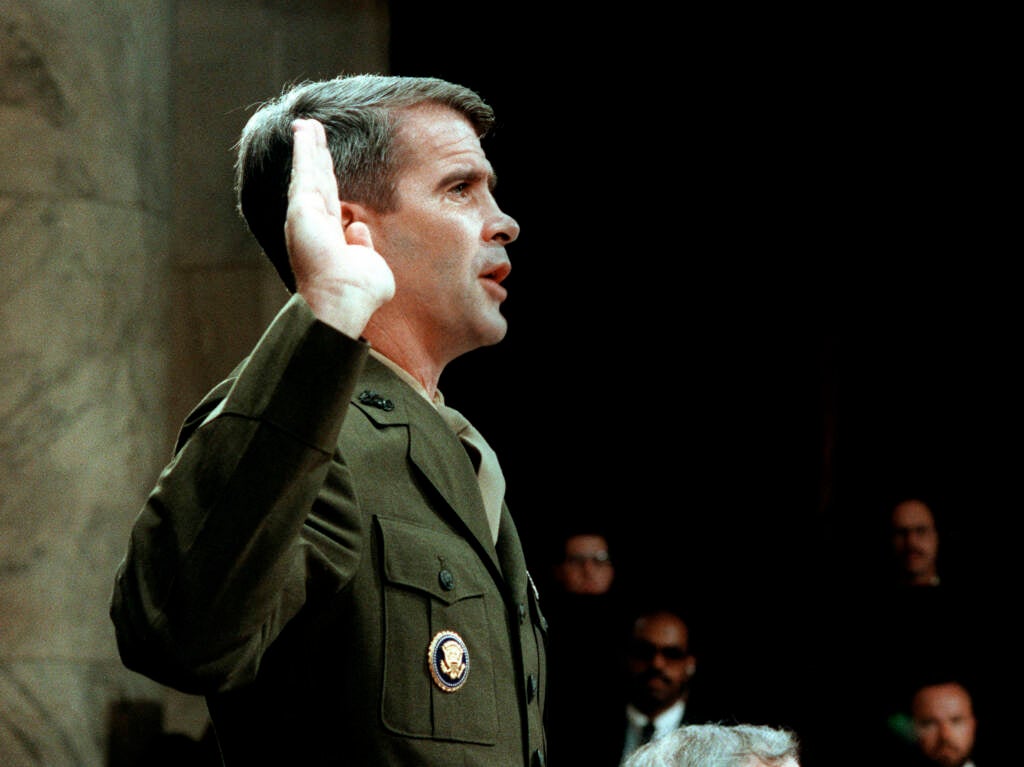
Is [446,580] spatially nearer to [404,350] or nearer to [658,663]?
[404,350]

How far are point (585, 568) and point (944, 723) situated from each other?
1226 mm

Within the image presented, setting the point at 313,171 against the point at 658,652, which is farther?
the point at 658,652

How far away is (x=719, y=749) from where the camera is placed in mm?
2203

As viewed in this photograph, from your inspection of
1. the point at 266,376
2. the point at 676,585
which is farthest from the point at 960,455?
the point at 266,376

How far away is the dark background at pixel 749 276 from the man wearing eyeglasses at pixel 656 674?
0.81 meters

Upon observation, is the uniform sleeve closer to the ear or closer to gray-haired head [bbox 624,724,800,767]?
the ear

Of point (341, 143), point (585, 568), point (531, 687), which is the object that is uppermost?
point (341, 143)

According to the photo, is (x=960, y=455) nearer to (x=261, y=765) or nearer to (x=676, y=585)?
(x=676, y=585)

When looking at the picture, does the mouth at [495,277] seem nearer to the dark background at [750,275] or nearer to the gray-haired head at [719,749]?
the gray-haired head at [719,749]

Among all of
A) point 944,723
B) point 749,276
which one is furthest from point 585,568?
point 749,276

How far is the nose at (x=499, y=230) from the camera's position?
6.66ft

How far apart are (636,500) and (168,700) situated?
242cm

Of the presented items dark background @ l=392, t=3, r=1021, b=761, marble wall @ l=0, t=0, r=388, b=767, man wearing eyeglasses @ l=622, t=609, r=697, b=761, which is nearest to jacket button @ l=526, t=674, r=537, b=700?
marble wall @ l=0, t=0, r=388, b=767

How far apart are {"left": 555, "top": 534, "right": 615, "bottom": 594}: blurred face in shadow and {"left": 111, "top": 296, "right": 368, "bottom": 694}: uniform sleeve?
3.72 m
